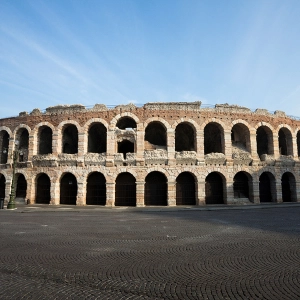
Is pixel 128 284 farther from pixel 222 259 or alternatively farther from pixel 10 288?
pixel 222 259

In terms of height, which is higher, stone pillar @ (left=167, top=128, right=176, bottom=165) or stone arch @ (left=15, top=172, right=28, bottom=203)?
stone pillar @ (left=167, top=128, right=176, bottom=165)

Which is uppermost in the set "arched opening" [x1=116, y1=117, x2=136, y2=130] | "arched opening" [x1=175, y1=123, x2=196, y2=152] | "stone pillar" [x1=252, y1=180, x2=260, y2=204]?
"arched opening" [x1=116, y1=117, x2=136, y2=130]

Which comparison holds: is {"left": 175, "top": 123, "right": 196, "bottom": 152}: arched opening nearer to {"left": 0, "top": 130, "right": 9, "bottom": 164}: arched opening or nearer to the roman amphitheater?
the roman amphitheater

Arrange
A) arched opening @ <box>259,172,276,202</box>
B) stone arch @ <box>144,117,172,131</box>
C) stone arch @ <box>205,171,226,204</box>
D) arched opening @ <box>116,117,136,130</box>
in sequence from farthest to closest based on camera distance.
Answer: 1. arched opening @ <box>116,117,136,130</box>
2. arched opening @ <box>259,172,276,202</box>
3. stone arch @ <box>205,171,226,204</box>
4. stone arch @ <box>144,117,172,131</box>

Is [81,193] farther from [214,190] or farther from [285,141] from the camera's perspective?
[285,141]

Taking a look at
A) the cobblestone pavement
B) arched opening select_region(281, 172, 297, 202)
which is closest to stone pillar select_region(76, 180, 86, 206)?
the cobblestone pavement

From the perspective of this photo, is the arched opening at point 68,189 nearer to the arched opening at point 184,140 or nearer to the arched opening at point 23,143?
the arched opening at point 23,143

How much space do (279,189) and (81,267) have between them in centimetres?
2437

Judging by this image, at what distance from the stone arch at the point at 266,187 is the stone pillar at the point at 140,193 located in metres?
12.1

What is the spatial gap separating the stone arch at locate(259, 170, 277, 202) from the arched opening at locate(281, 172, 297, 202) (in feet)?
7.37

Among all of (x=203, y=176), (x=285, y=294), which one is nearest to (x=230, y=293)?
(x=285, y=294)

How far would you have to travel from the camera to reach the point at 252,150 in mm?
25000

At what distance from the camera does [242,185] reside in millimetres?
25516

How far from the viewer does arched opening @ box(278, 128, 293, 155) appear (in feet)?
88.1
